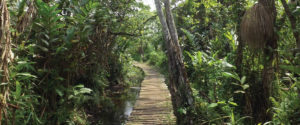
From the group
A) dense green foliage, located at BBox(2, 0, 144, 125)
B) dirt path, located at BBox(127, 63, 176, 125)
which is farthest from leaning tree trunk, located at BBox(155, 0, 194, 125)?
dense green foliage, located at BBox(2, 0, 144, 125)

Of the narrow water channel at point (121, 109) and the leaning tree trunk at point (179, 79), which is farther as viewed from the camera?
the narrow water channel at point (121, 109)

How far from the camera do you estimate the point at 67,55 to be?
281 cm

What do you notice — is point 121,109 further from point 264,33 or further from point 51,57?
point 264,33

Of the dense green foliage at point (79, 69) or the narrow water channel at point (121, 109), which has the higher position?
the dense green foliage at point (79, 69)

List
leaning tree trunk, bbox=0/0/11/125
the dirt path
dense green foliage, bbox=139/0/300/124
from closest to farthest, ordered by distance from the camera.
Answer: leaning tree trunk, bbox=0/0/11/125 < dense green foliage, bbox=139/0/300/124 < the dirt path

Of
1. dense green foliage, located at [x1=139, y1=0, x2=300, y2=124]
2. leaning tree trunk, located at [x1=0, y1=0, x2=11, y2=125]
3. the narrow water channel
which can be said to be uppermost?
leaning tree trunk, located at [x1=0, y1=0, x2=11, y2=125]

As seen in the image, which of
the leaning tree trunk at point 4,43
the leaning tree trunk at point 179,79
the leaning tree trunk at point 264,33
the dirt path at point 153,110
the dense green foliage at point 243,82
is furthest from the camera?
the dirt path at point 153,110

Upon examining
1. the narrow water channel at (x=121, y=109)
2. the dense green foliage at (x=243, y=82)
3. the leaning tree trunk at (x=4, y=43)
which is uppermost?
the leaning tree trunk at (x=4, y=43)

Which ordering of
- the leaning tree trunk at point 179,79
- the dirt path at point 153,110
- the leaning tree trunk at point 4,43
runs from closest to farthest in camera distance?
the leaning tree trunk at point 4,43 < the leaning tree trunk at point 179,79 < the dirt path at point 153,110

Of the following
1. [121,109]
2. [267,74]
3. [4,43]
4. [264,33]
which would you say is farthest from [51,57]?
[121,109]

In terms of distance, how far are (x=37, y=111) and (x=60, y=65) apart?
64cm

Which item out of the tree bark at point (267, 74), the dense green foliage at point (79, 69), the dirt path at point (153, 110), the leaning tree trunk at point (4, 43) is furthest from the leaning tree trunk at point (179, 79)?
the leaning tree trunk at point (4, 43)

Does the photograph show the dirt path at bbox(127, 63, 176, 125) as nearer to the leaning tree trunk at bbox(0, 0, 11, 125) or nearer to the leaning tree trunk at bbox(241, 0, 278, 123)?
the leaning tree trunk at bbox(241, 0, 278, 123)

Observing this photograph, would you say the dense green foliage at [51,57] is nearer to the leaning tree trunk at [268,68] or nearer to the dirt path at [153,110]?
the dirt path at [153,110]
